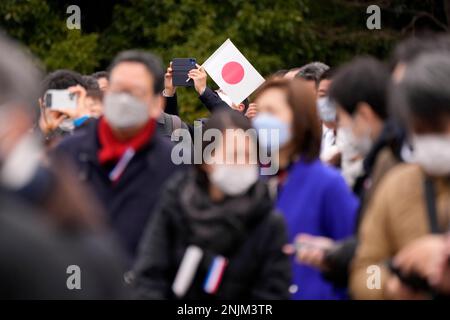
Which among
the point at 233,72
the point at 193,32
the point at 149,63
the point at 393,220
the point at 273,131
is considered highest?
the point at 193,32

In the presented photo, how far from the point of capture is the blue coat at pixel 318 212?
5223 millimetres

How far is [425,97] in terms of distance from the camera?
12.6 ft

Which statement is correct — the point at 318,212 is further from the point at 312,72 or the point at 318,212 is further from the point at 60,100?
the point at 312,72

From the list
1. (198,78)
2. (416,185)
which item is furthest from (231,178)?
(198,78)

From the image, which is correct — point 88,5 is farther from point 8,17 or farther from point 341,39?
point 341,39

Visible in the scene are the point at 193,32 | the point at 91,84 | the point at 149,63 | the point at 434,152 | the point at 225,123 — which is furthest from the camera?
the point at 193,32

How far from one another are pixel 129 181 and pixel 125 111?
326mm

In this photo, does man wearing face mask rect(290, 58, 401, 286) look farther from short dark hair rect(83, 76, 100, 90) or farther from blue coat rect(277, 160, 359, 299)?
short dark hair rect(83, 76, 100, 90)

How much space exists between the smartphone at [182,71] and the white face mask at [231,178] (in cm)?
501

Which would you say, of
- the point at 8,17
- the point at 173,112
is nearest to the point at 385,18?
the point at 8,17

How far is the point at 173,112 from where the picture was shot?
32.0ft

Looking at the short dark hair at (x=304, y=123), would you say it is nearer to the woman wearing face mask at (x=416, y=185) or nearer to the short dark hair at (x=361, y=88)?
the short dark hair at (x=361, y=88)

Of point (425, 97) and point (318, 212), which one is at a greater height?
point (425, 97)

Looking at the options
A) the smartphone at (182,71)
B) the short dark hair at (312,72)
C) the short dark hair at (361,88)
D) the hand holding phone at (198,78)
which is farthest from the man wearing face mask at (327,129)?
the smartphone at (182,71)
